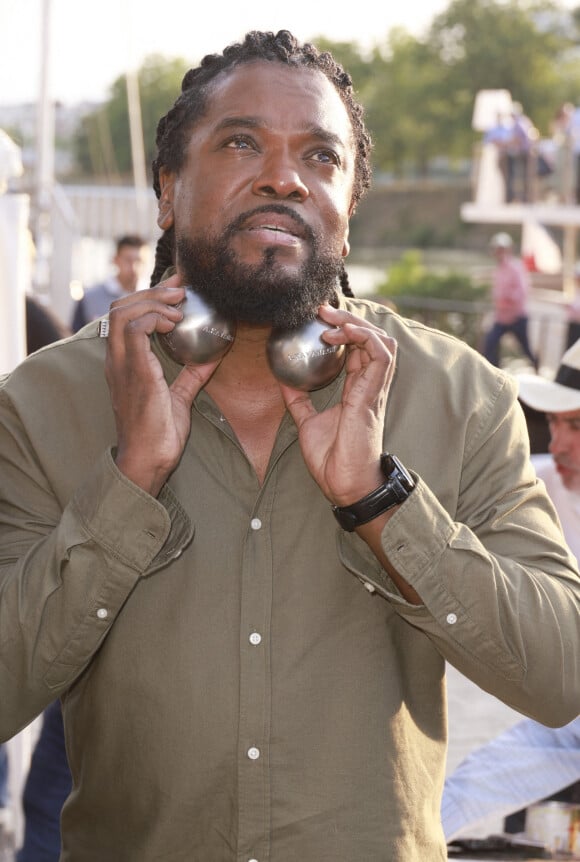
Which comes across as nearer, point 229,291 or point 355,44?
point 229,291

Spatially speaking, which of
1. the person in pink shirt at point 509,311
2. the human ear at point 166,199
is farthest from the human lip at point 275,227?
the person in pink shirt at point 509,311

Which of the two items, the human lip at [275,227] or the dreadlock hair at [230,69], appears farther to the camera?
the dreadlock hair at [230,69]

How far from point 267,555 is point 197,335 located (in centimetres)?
46

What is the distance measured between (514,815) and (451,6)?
9138 centimetres

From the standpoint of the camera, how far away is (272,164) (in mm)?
2586

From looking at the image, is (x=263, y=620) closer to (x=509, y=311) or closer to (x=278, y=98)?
(x=278, y=98)

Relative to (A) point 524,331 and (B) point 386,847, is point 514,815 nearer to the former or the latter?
(B) point 386,847

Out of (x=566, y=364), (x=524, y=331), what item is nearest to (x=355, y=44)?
(x=524, y=331)

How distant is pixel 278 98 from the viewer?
2656 millimetres

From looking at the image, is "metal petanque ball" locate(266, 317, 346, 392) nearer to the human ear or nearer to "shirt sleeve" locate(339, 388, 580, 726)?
"shirt sleeve" locate(339, 388, 580, 726)

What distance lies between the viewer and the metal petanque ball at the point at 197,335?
2531 mm

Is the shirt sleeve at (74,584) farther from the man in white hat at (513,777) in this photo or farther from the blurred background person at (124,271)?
the blurred background person at (124,271)

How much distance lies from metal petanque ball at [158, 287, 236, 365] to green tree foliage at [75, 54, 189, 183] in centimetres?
7766

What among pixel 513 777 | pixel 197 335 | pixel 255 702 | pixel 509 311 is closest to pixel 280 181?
pixel 197 335
